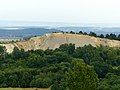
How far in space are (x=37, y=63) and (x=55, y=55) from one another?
4.51 meters

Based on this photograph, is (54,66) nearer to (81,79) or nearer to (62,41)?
(62,41)

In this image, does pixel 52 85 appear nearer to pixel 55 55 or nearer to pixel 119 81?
pixel 119 81

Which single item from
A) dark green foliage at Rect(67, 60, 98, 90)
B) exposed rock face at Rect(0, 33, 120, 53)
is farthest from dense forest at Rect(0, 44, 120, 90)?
dark green foliage at Rect(67, 60, 98, 90)

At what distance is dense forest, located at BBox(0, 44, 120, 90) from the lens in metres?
65.7

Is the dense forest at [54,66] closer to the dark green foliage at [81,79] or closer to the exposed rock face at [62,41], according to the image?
the exposed rock face at [62,41]

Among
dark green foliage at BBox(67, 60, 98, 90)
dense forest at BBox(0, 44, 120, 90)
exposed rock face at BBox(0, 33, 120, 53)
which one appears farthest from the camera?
exposed rock face at BBox(0, 33, 120, 53)

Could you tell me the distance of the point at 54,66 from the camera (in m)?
75.1

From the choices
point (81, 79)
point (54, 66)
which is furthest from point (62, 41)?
point (81, 79)

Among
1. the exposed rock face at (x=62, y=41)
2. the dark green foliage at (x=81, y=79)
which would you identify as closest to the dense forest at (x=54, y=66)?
the exposed rock face at (x=62, y=41)

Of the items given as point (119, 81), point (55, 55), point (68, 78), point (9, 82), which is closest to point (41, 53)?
point (55, 55)

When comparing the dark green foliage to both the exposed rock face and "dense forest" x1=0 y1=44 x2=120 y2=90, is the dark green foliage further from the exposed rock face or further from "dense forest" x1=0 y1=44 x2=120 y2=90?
the exposed rock face

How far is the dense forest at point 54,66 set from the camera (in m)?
65.7

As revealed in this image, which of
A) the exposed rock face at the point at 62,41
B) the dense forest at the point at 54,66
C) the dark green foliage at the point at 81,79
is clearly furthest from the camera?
the exposed rock face at the point at 62,41

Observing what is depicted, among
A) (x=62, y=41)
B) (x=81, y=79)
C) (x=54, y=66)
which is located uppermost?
(x=81, y=79)
